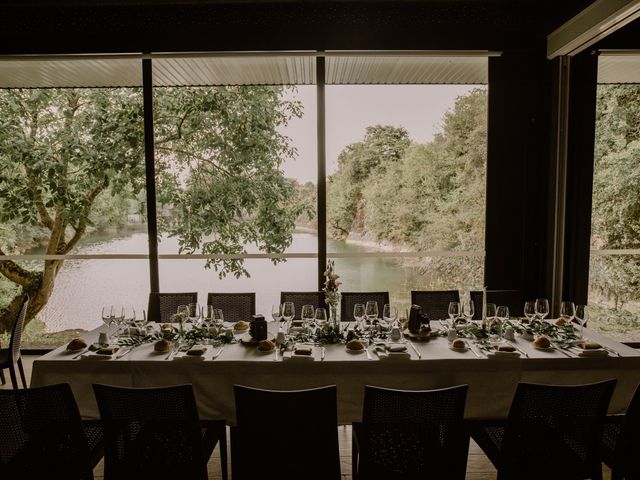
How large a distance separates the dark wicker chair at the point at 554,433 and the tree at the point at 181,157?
3529mm

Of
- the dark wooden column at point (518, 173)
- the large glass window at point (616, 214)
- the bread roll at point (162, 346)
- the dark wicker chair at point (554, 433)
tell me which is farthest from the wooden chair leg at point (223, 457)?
the large glass window at point (616, 214)

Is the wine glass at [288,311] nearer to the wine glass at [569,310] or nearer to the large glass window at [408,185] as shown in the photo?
the wine glass at [569,310]

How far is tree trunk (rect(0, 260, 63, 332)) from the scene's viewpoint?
601 centimetres

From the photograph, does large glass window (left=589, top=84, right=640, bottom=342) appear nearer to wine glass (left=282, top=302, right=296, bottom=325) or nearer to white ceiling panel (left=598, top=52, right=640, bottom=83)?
white ceiling panel (left=598, top=52, right=640, bottom=83)

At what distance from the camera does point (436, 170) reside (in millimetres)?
5539

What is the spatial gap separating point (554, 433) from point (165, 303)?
2.77 m

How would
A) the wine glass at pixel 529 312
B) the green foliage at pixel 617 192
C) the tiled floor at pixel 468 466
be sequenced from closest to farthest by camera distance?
1. the tiled floor at pixel 468 466
2. the wine glass at pixel 529 312
3. the green foliage at pixel 617 192

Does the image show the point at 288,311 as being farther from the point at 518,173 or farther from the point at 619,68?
the point at 619,68

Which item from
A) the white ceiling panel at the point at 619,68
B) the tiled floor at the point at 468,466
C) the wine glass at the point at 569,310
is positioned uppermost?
the white ceiling panel at the point at 619,68

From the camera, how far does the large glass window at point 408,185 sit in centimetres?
504

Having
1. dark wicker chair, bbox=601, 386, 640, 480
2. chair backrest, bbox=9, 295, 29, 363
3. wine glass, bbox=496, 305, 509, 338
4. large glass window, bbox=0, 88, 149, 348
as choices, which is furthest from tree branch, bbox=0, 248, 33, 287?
dark wicker chair, bbox=601, 386, 640, 480

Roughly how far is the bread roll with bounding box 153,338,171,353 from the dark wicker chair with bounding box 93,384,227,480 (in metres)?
0.70

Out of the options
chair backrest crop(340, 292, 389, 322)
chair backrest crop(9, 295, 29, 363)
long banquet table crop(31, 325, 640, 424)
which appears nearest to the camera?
long banquet table crop(31, 325, 640, 424)

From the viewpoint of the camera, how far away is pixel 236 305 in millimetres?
3477
